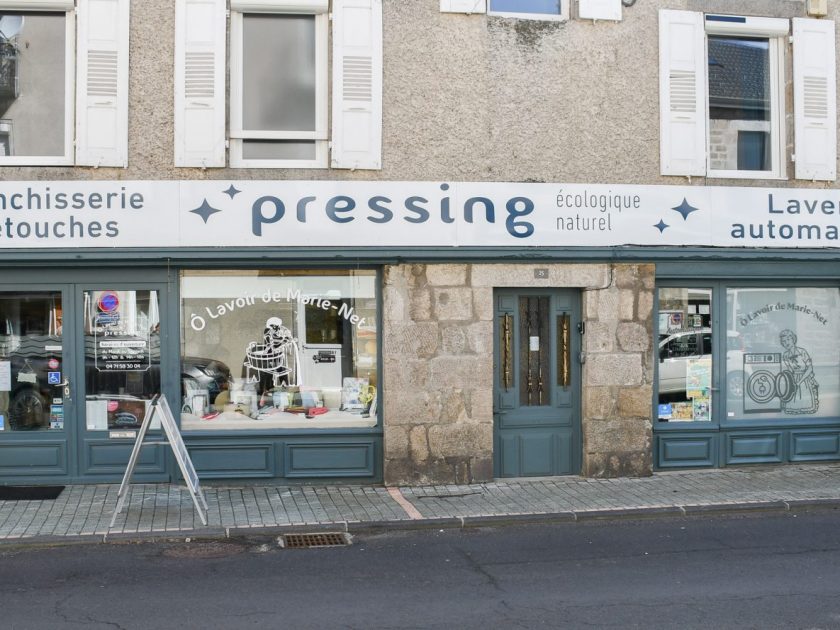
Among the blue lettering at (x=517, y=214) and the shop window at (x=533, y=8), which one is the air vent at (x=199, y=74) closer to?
the shop window at (x=533, y=8)

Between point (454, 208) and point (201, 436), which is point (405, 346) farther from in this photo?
point (201, 436)

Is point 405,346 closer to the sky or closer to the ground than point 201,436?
closer to the sky

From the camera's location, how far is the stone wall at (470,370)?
10.1 meters

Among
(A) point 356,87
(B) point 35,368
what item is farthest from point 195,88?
→ (B) point 35,368

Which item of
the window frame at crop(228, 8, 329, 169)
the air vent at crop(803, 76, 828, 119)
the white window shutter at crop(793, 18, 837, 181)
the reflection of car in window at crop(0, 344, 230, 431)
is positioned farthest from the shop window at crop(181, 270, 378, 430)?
the air vent at crop(803, 76, 828, 119)

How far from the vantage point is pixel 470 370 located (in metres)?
10.2

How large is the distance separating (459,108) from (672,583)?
5758 mm

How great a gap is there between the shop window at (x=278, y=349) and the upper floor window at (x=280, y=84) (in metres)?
1.37

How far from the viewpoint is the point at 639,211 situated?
34.4 feet

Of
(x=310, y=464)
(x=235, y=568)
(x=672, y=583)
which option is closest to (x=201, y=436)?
(x=310, y=464)

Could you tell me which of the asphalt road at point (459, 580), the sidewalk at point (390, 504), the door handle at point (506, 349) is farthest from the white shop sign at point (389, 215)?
the asphalt road at point (459, 580)

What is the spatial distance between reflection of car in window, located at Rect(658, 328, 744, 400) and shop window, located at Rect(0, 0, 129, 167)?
6701mm

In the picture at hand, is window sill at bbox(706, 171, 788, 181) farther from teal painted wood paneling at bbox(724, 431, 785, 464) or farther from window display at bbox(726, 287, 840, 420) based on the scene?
teal painted wood paneling at bbox(724, 431, 785, 464)

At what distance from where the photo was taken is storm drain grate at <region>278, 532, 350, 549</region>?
7867 mm
